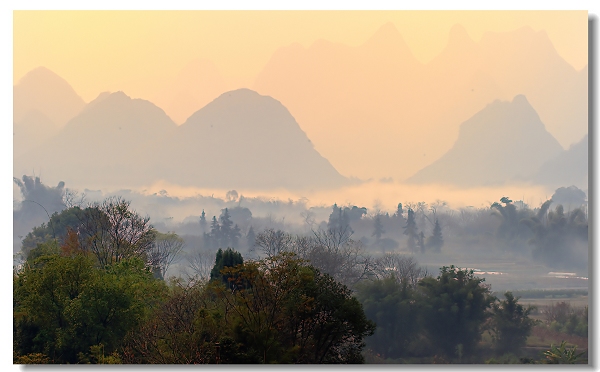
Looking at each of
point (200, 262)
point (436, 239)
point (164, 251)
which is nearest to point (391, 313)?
point (436, 239)

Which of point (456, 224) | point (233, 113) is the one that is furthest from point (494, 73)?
point (233, 113)

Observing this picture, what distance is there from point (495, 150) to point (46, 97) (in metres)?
12.0

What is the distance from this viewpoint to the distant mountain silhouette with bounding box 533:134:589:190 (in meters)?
15.6

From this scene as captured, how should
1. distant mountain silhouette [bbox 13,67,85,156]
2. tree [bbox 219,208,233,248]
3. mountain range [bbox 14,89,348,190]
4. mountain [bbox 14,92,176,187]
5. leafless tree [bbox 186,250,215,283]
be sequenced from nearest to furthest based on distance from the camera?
1. distant mountain silhouette [bbox 13,67,85,156]
2. mountain [bbox 14,92,176,187]
3. mountain range [bbox 14,89,348,190]
4. tree [bbox 219,208,233,248]
5. leafless tree [bbox 186,250,215,283]

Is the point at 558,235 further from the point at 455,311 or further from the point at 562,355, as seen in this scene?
the point at 562,355

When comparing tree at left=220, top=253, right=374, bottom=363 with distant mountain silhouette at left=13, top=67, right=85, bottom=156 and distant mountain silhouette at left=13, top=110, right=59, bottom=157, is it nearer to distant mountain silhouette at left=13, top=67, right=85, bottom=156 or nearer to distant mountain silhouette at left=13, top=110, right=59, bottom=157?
distant mountain silhouette at left=13, top=67, right=85, bottom=156

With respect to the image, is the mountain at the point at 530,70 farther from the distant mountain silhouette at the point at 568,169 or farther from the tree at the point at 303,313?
the tree at the point at 303,313

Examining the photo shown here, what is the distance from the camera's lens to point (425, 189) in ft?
68.2

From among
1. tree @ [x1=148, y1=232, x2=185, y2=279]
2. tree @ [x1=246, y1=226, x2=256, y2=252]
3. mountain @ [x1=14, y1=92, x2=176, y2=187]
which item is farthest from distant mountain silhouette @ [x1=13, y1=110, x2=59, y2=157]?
tree @ [x1=246, y1=226, x2=256, y2=252]

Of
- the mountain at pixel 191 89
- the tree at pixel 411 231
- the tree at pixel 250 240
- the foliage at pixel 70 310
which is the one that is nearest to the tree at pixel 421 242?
the tree at pixel 411 231

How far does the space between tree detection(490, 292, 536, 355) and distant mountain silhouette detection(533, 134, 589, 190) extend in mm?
3371

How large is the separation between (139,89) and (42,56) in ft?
10.8

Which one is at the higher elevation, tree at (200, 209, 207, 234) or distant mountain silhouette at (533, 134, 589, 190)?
distant mountain silhouette at (533, 134, 589, 190)

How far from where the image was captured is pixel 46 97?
796 inches
